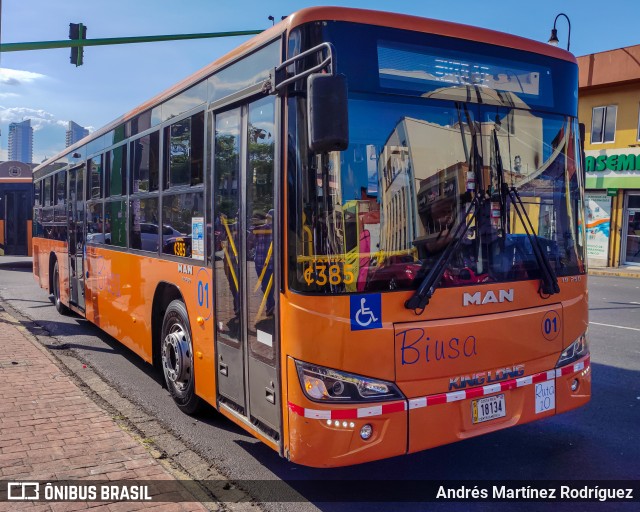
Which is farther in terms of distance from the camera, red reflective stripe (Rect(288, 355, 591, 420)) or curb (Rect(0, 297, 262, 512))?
curb (Rect(0, 297, 262, 512))

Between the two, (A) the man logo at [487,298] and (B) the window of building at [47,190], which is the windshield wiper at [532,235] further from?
(B) the window of building at [47,190]

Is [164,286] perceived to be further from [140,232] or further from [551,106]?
[551,106]

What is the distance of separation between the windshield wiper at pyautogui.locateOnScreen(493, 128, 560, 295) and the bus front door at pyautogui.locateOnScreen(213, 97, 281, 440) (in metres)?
1.59

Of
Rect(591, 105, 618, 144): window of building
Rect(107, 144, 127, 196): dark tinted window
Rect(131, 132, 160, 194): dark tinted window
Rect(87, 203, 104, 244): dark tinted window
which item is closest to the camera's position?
Rect(131, 132, 160, 194): dark tinted window

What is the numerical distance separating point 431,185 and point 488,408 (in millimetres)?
1568

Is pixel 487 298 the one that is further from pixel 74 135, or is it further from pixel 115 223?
pixel 74 135

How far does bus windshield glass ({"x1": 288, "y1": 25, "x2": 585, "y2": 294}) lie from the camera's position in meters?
3.63

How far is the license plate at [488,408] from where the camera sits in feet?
13.1

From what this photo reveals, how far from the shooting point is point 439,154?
393cm

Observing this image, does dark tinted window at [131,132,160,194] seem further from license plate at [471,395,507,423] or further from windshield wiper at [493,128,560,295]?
license plate at [471,395,507,423]

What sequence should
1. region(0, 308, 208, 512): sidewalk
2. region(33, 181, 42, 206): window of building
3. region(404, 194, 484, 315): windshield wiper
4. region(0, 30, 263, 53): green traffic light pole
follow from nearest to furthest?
region(404, 194, 484, 315): windshield wiper → region(0, 308, 208, 512): sidewalk → region(0, 30, 263, 53): green traffic light pole → region(33, 181, 42, 206): window of building

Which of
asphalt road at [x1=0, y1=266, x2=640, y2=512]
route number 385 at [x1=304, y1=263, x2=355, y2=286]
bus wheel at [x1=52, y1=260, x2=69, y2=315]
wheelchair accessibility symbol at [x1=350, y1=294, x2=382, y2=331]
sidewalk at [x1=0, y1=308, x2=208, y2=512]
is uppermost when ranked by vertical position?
route number 385 at [x1=304, y1=263, x2=355, y2=286]

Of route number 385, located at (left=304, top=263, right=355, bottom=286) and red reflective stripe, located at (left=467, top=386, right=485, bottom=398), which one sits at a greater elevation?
route number 385, located at (left=304, top=263, right=355, bottom=286)

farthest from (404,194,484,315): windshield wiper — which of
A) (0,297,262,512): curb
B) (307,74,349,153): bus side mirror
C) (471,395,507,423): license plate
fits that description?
(0,297,262,512): curb
